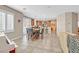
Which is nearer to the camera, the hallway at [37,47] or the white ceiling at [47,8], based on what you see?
the hallway at [37,47]

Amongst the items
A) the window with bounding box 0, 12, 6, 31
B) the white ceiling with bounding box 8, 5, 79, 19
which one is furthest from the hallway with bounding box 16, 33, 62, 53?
the white ceiling with bounding box 8, 5, 79, 19

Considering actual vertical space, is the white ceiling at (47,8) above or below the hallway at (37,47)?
above

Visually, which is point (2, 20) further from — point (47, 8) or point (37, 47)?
point (47, 8)

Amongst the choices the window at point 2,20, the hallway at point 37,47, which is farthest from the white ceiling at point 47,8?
the hallway at point 37,47

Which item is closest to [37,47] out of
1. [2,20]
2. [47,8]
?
[2,20]

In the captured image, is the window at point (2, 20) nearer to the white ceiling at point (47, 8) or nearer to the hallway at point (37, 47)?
the white ceiling at point (47, 8)

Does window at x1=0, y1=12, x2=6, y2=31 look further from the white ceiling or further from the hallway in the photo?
the hallway

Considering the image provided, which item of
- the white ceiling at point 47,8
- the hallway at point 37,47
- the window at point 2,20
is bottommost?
the hallway at point 37,47

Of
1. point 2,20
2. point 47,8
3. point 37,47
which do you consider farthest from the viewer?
point 47,8

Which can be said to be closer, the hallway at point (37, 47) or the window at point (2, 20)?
the hallway at point (37, 47)

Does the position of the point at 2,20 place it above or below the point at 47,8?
below

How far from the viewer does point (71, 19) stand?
10.0 m
